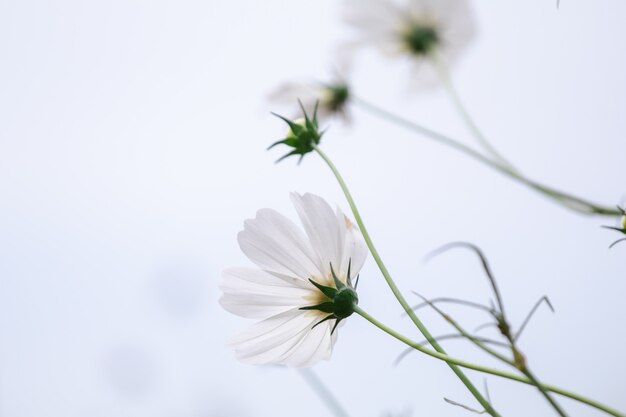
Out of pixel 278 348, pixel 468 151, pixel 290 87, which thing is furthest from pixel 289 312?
pixel 290 87

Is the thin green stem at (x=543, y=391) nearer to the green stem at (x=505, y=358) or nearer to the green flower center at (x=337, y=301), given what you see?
the green stem at (x=505, y=358)

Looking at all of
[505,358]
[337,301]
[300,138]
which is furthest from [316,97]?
[505,358]

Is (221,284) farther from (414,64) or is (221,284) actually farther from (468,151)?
(414,64)

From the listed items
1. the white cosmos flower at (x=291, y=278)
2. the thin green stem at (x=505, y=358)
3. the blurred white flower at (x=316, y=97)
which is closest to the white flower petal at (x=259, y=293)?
the white cosmos flower at (x=291, y=278)

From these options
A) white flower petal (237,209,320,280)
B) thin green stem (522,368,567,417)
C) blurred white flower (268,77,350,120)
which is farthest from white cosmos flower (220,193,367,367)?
blurred white flower (268,77,350,120)

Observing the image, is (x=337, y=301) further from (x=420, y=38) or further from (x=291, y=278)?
(x=420, y=38)

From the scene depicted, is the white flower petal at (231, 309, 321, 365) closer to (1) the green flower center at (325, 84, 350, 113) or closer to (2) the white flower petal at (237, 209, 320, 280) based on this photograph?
(2) the white flower petal at (237, 209, 320, 280)
